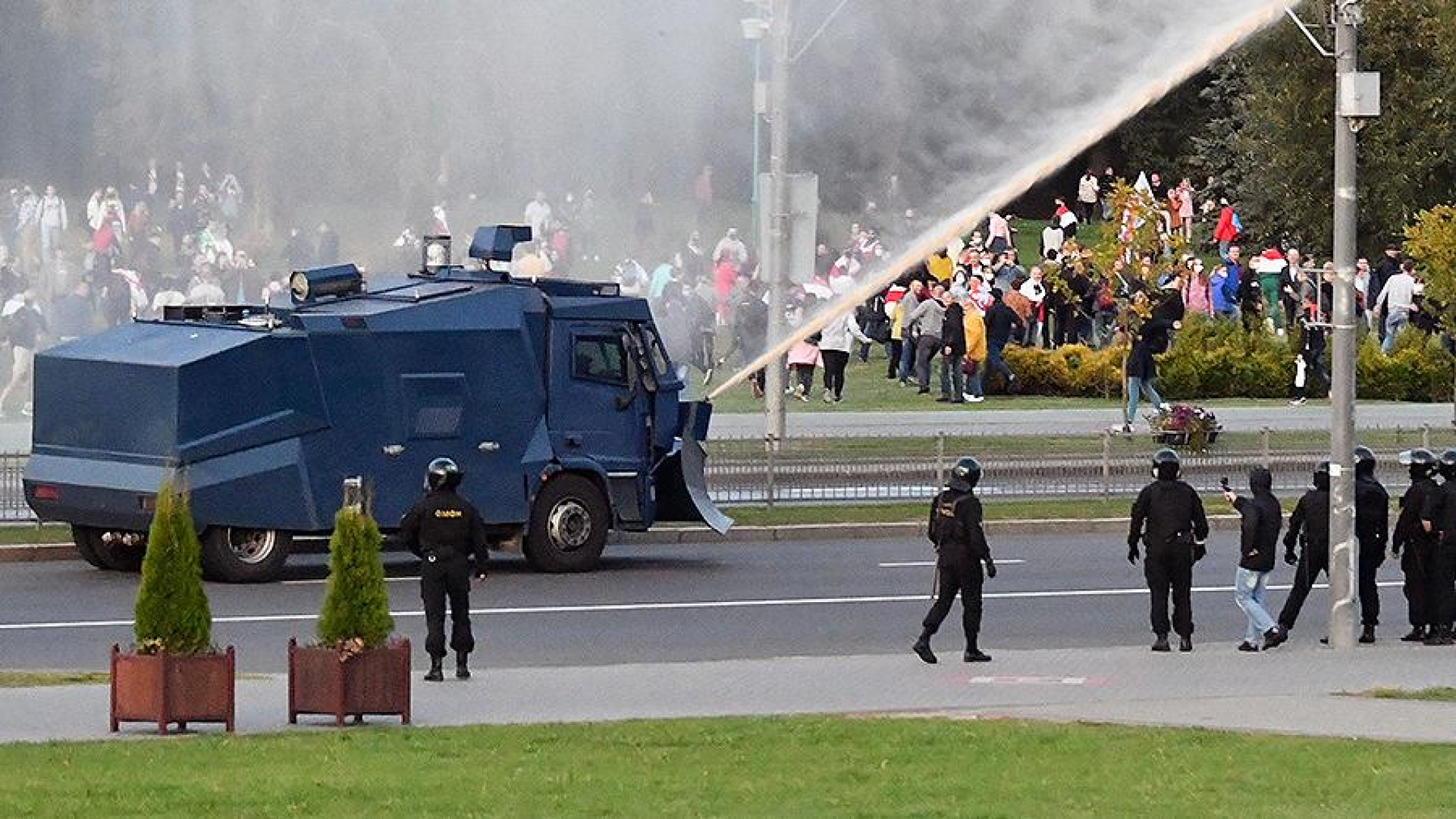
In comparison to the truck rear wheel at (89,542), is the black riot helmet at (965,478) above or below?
above

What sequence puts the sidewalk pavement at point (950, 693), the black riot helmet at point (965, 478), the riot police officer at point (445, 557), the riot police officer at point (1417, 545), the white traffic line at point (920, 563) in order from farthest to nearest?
the white traffic line at point (920, 563) < the riot police officer at point (1417, 545) < the black riot helmet at point (965, 478) < the riot police officer at point (445, 557) < the sidewalk pavement at point (950, 693)

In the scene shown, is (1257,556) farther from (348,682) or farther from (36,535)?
(36,535)

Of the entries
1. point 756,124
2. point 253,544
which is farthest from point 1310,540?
point 756,124

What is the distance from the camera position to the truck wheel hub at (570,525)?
26.2 metres

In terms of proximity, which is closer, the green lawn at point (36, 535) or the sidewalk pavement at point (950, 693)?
the sidewalk pavement at point (950, 693)

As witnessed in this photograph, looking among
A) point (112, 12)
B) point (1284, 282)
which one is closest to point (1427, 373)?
point (1284, 282)

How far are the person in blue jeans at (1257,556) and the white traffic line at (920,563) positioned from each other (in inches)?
248

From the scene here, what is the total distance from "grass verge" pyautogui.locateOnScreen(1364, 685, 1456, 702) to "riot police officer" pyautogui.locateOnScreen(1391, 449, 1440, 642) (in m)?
3.18

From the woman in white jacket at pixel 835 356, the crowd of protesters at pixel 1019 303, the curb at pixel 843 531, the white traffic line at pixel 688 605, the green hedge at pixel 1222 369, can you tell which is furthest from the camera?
the green hedge at pixel 1222 369

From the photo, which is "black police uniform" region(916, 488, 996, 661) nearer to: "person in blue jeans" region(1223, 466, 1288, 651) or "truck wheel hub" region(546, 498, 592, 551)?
"person in blue jeans" region(1223, 466, 1288, 651)

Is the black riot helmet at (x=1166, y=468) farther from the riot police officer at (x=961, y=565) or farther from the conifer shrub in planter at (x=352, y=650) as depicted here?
Result: the conifer shrub in planter at (x=352, y=650)

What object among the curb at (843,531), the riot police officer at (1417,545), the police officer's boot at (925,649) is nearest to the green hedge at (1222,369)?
the curb at (843,531)

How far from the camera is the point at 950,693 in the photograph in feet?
60.2

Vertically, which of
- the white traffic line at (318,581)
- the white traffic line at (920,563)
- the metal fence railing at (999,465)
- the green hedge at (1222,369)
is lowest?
the white traffic line at (318,581)
